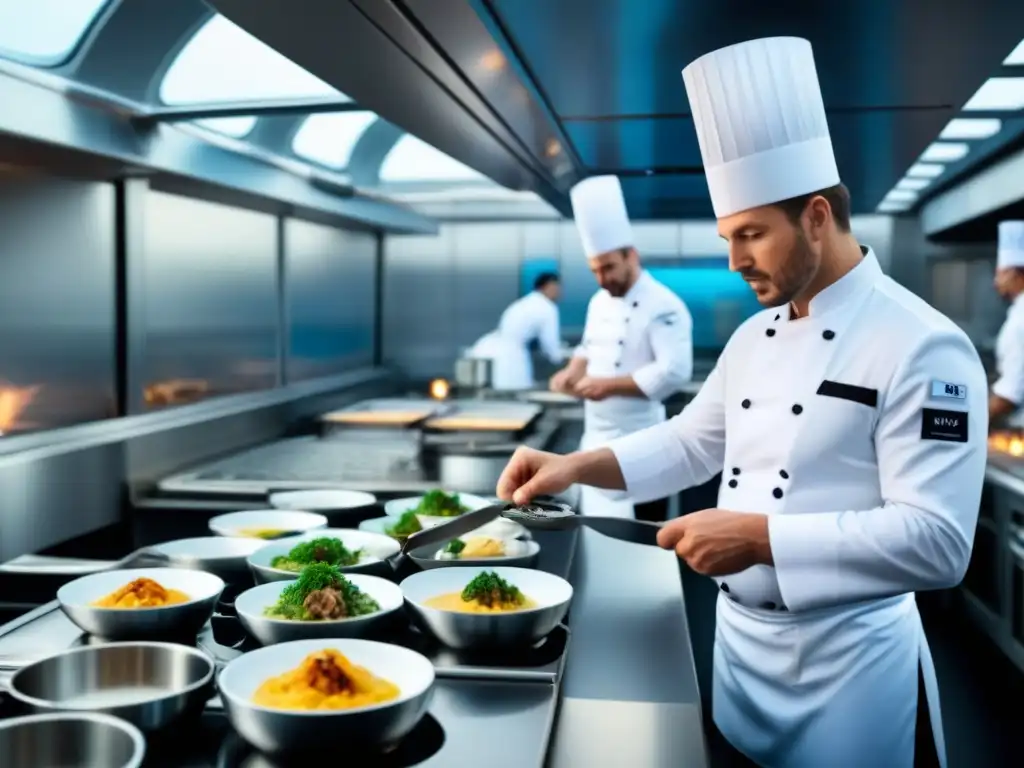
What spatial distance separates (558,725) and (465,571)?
361 millimetres

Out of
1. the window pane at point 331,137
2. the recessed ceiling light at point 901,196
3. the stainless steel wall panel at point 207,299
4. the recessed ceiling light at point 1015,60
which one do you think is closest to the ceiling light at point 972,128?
the recessed ceiling light at point 1015,60

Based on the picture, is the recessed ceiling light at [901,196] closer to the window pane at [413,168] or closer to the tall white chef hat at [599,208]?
the tall white chef hat at [599,208]

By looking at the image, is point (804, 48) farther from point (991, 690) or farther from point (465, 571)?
point (991, 690)

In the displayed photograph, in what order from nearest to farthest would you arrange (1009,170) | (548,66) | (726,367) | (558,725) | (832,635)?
1. (558,725)
2. (832,635)
3. (726,367)
4. (548,66)
5. (1009,170)

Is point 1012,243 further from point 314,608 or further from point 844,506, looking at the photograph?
point 314,608

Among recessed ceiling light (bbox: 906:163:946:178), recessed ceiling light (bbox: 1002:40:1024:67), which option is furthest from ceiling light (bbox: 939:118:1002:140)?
recessed ceiling light (bbox: 1002:40:1024:67)

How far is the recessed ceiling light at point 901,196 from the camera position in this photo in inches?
198

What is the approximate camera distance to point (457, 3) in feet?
4.52

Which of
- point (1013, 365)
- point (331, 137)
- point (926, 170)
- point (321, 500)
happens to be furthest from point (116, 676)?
point (926, 170)

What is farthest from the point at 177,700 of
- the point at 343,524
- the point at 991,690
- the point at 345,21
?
the point at 991,690

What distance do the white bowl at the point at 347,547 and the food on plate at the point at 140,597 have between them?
0.15 meters

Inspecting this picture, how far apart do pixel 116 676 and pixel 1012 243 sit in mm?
4219

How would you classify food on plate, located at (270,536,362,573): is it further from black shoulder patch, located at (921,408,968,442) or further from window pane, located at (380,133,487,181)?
window pane, located at (380,133,487,181)

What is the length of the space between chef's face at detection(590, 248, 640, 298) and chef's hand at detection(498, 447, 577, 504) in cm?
210
